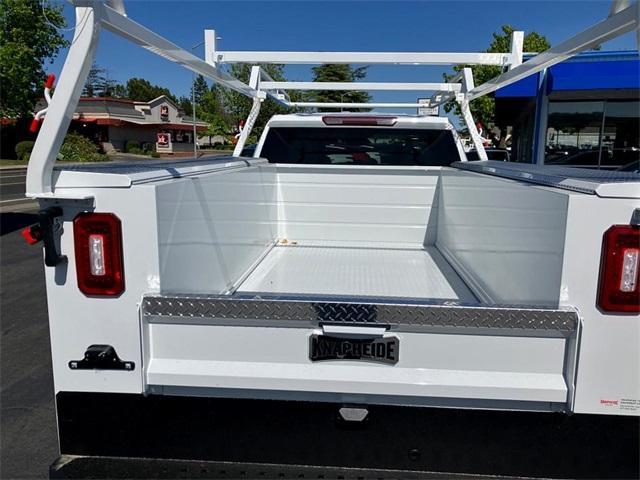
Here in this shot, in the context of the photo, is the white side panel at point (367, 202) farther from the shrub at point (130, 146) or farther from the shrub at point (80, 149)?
the shrub at point (130, 146)

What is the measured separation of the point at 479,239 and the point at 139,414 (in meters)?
2.04

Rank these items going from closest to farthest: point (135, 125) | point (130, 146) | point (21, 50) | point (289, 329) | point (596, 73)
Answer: point (289, 329) → point (596, 73) → point (21, 50) → point (130, 146) → point (135, 125)

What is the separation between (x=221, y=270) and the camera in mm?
2928

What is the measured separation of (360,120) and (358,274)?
1736 mm

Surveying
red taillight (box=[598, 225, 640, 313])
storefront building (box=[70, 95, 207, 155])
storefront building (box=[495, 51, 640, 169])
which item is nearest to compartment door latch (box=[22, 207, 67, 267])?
red taillight (box=[598, 225, 640, 313])

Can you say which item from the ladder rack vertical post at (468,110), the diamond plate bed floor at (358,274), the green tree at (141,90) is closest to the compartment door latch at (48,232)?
the diamond plate bed floor at (358,274)

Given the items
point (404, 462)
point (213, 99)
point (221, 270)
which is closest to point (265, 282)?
point (221, 270)

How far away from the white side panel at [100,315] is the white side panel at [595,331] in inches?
58.9

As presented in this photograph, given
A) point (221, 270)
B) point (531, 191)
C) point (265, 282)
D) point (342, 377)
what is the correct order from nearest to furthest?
point (342, 377)
point (531, 191)
point (221, 270)
point (265, 282)

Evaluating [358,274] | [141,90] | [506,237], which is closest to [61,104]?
[506,237]

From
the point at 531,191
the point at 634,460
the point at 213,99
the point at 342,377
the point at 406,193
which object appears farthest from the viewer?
the point at 213,99

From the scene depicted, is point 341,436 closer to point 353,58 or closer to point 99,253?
point 99,253

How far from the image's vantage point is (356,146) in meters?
4.95

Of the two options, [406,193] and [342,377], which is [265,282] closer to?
[342,377]
